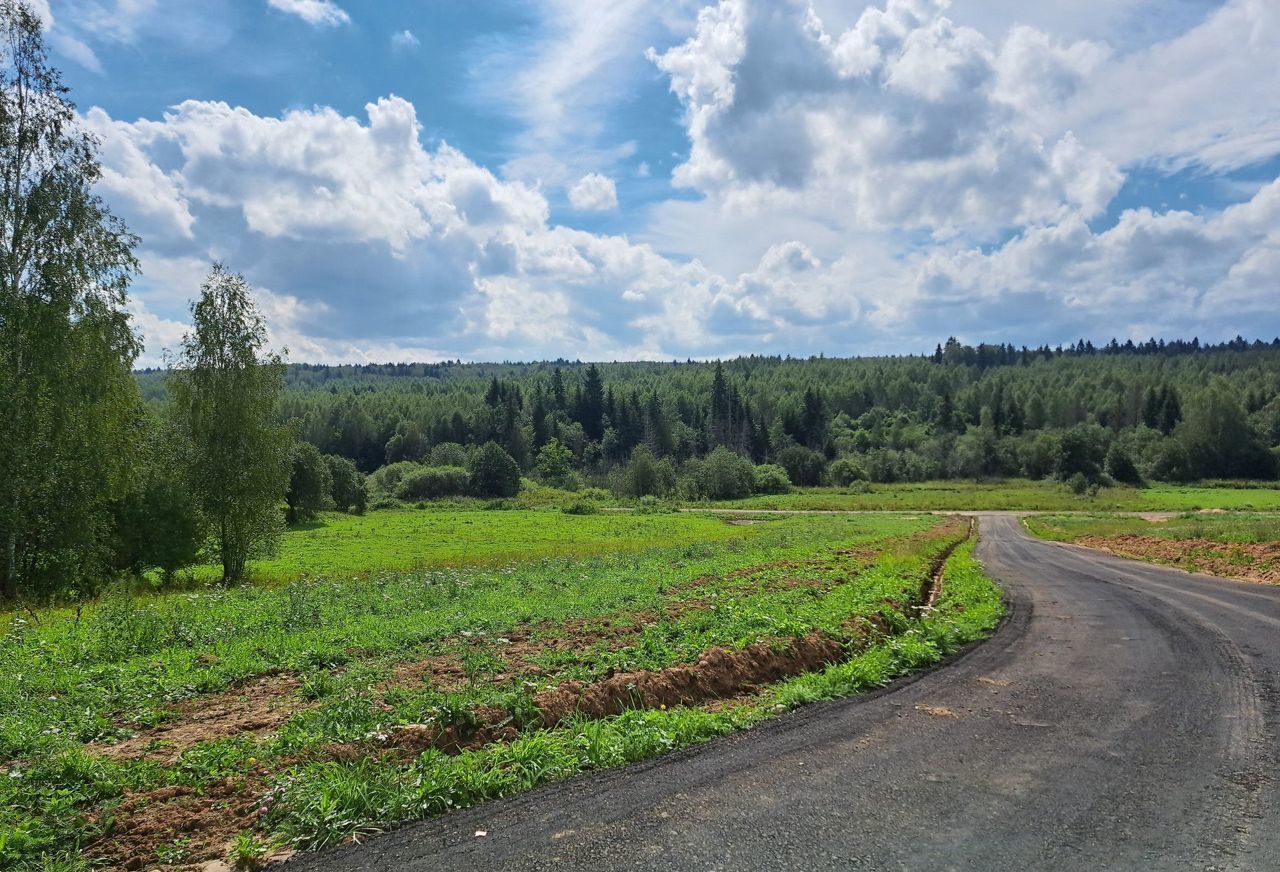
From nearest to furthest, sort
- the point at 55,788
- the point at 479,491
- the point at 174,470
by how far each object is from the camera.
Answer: the point at 55,788 < the point at 174,470 < the point at 479,491

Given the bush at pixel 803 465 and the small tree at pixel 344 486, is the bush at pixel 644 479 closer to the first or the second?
the bush at pixel 803 465

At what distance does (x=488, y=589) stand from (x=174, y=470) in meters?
18.5

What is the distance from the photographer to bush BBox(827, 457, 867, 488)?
13412cm

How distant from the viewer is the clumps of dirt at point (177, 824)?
207 inches

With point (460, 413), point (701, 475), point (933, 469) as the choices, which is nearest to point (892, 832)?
point (701, 475)

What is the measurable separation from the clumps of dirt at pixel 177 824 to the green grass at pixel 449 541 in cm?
2485

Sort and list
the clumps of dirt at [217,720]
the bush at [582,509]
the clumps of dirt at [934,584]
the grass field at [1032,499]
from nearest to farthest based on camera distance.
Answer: the clumps of dirt at [217,720] < the clumps of dirt at [934,584] < the grass field at [1032,499] < the bush at [582,509]

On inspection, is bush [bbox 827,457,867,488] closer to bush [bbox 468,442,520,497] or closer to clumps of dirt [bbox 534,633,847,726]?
bush [bbox 468,442,520,497]

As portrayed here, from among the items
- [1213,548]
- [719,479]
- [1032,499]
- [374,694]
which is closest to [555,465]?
[719,479]

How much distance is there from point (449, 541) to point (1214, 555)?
4494 cm

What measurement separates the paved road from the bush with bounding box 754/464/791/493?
4509 inches

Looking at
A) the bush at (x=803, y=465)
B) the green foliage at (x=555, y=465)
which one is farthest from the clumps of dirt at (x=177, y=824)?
the bush at (x=803, y=465)

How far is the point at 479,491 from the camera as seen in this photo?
116562 millimetres

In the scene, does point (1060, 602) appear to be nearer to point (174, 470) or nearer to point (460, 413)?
point (174, 470)
